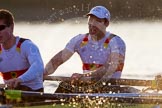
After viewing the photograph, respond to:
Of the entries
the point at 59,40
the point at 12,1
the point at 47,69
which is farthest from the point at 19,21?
the point at 47,69

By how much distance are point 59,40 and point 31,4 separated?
953 inches

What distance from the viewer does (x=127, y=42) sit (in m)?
40.6

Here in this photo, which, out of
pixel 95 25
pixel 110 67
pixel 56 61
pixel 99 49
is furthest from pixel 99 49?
pixel 56 61

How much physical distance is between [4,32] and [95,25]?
2634mm

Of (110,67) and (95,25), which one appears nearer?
(95,25)

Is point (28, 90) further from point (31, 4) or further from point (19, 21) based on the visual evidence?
point (31, 4)

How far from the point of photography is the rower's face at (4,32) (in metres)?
13.5

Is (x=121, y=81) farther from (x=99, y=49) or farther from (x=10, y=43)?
(x=10, y=43)

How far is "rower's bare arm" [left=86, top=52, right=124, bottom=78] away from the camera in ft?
50.6

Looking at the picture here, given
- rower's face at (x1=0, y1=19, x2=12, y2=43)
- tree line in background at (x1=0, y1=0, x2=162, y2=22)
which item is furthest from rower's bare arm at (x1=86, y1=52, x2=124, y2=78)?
tree line in background at (x1=0, y1=0, x2=162, y2=22)

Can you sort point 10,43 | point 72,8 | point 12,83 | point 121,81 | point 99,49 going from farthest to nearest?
1. point 72,8
2. point 99,49
3. point 121,81
4. point 10,43
5. point 12,83

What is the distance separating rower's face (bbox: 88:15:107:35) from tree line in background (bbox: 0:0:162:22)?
130 feet

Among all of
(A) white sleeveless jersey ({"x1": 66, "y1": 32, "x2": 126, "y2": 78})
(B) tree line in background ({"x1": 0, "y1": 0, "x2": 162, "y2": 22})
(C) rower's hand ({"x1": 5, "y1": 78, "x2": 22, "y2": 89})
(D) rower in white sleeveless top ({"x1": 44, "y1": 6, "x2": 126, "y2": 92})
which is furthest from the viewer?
(B) tree line in background ({"x1": 0, "y1": 0, "x2": 162, "y2": 22})

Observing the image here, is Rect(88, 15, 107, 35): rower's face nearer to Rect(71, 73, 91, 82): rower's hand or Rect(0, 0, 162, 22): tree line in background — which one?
Rect(71, 73, 91, 82): rower's hand
